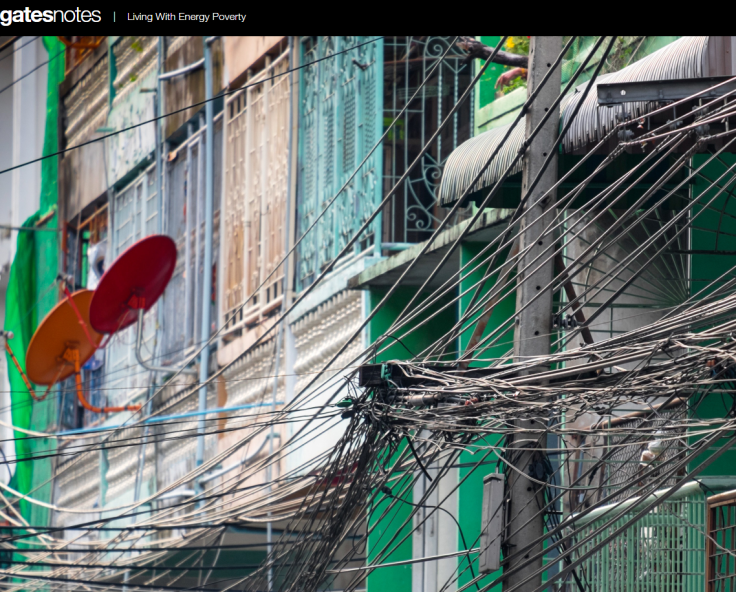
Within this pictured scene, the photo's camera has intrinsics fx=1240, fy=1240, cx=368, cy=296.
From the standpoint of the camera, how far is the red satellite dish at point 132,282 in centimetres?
1434

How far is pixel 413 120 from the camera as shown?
494 inches

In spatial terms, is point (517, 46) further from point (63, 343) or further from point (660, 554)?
point (63, 343)

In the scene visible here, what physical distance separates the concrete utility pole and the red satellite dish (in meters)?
8.06

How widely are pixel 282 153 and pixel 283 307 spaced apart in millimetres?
1809

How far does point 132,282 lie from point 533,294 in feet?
29.7

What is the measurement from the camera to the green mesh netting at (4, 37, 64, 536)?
73.6 feet

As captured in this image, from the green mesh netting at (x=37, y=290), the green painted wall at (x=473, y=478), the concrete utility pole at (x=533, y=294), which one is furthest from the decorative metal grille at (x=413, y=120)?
the green mesh netting at (x=37, y=290)

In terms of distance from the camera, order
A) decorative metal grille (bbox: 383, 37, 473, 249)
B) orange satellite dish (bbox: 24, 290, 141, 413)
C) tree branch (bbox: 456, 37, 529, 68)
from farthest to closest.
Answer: orange satellite dish (bbox: 24, 290, 141, 413) < decorative metal grille (bbox: 383, 37, 473, 249) < tree branch (bbox: 456, 37, 529, 68)

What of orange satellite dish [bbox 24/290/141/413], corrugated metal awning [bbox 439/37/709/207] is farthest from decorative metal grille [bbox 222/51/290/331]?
corrugated metal awning [bbox 439/37/709/207]

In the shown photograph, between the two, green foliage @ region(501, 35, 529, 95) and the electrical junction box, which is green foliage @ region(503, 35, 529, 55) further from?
the electrical junction box

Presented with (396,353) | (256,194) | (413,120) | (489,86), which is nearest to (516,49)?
(489,86)
